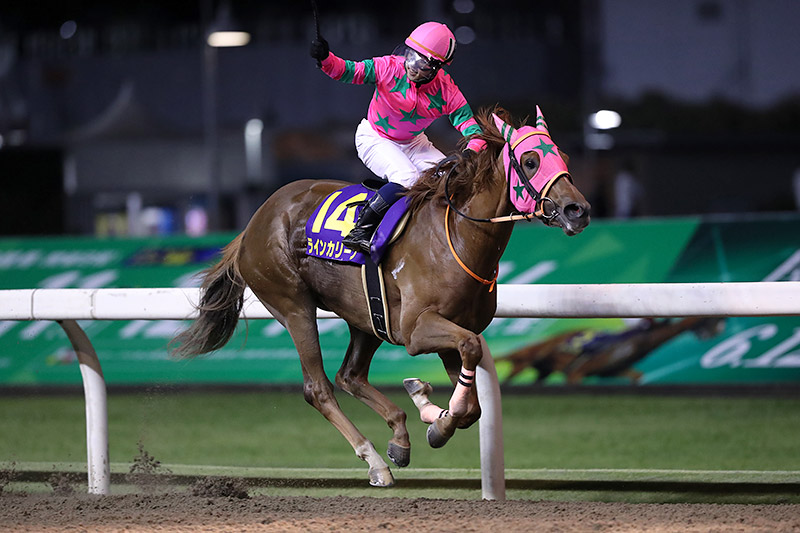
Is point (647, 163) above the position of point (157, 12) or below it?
below

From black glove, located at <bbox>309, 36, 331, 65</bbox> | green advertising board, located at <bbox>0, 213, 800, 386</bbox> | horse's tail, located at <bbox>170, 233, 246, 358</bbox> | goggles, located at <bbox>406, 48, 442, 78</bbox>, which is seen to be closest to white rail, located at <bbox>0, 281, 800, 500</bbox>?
horse's tail, located at <bbox>170, 233, 246, 358</bbox>

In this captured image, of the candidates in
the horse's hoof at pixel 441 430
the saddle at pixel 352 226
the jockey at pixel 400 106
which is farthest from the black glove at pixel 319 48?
the horse's hoof at pixel 441 430

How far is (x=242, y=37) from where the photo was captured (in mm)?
14992

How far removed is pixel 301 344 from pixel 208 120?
1062 cm

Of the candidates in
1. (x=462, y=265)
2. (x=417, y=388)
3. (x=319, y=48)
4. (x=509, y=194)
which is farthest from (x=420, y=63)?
(x=417, y=388)

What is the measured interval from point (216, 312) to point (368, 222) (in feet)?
3.71

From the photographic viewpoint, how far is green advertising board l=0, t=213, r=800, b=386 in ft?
26.5

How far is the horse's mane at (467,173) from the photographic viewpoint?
419cm

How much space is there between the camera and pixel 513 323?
8.56 m

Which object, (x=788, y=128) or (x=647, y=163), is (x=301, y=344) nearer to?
(x=647, y=163)

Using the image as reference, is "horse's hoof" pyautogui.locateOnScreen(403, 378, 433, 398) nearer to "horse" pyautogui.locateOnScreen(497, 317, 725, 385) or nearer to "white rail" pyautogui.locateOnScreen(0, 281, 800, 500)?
"white rail" pyautogui.locateOnScreen(0, 281, 800, 500)

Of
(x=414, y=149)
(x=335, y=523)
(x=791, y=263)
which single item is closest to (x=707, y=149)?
(x=791, y=263)

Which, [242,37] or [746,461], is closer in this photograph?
[746,461]

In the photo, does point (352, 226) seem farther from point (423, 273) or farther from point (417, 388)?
point (417, 388)
